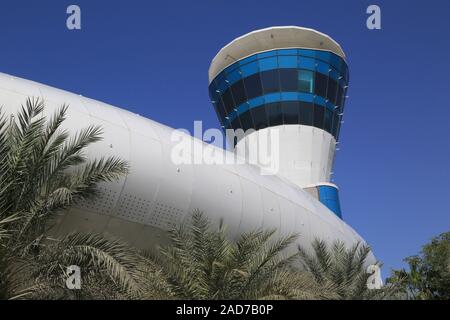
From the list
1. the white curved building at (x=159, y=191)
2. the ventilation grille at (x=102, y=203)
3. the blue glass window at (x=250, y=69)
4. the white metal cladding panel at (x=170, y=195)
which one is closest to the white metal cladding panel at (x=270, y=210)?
the white curved building at (x=159, y=191)

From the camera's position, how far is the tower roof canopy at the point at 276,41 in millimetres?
42438

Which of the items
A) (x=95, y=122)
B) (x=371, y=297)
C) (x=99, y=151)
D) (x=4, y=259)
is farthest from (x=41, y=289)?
(x=371, y=297)

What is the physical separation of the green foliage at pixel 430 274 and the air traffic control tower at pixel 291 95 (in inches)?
523

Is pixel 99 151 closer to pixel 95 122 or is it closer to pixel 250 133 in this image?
pixel 95 122

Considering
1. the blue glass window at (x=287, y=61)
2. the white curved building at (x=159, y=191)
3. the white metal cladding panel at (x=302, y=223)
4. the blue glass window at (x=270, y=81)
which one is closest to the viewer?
the white curved building at (x=159, y=191)

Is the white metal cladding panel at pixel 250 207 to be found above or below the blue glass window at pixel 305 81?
below

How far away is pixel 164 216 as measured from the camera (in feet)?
50.2

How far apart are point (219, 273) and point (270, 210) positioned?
6563 mm

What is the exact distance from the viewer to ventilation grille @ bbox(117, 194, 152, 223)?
1436 centimetres

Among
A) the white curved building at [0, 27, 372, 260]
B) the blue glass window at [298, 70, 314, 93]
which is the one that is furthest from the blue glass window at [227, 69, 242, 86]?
the white curved building at [0, 27, 372, 260]

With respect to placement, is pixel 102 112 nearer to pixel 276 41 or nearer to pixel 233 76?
pixel 233 76

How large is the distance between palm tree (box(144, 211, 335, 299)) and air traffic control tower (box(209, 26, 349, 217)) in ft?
84.4

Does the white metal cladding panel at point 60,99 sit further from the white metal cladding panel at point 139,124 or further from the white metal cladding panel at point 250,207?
the white metal cladding panel at point 250,207

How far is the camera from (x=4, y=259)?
9.28m
